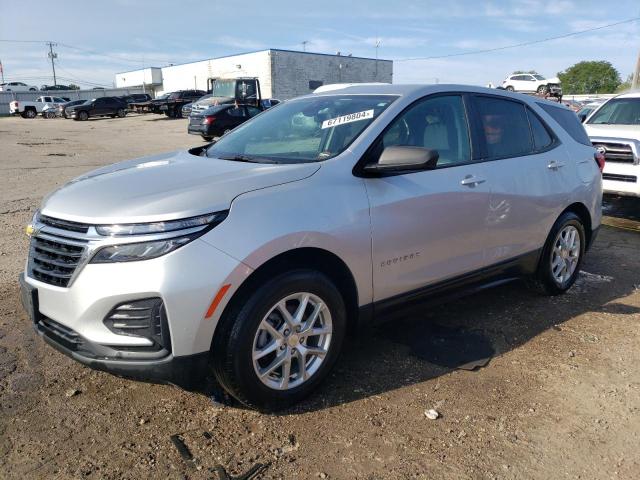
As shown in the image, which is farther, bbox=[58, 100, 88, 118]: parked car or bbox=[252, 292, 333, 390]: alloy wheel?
bbox=[58, 100, 88, 118]: parked car

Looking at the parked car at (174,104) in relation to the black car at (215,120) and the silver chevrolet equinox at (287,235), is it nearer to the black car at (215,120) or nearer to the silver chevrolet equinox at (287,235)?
the black car at (215,120)

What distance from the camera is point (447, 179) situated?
12.2 ft

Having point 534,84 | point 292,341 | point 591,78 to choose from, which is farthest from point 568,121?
point 591,78

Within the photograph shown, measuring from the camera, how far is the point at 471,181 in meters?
3.85

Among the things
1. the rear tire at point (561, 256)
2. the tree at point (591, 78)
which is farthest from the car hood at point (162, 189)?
the tree at point (591, 78)

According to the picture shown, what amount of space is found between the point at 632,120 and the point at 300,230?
8.32 meters

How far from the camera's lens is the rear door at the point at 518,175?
13.5 ft

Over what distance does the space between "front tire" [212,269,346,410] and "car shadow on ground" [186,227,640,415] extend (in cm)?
20

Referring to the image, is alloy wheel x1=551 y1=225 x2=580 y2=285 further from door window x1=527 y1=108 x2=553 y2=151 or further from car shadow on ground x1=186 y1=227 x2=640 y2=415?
door window x1=527 y1=108 x2=553 y2=151

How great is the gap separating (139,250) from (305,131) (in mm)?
1601

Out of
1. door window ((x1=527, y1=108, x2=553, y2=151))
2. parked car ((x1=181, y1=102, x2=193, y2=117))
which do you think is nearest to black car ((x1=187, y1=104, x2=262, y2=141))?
parked car ((x1=181, y1=102, x2=193, y2=117))

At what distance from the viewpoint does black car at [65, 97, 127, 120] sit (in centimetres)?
3953

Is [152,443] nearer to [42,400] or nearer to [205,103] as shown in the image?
[42,400]

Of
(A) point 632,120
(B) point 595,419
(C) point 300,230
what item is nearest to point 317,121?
(C) point 300,230
